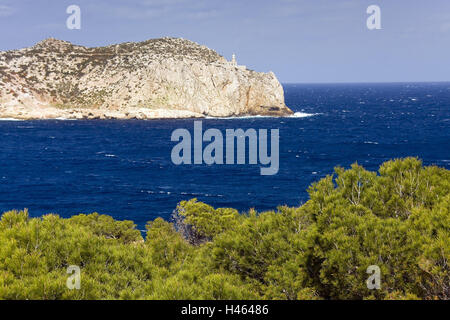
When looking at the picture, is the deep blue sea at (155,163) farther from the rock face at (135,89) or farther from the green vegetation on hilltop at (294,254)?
the green vegetation on hilltop at (294,254)

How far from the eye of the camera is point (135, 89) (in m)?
175

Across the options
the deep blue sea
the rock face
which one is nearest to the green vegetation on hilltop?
the deep blue sea

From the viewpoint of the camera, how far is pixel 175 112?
561 feet

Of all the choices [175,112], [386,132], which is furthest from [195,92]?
[386,132]

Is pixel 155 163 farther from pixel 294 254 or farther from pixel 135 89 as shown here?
pixel 135 89

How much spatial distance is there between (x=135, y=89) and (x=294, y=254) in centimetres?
16648

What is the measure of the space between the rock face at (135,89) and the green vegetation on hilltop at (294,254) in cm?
15449

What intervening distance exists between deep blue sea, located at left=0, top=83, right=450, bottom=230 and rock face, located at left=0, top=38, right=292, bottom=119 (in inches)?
480

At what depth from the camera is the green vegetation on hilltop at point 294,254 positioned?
1368 cm

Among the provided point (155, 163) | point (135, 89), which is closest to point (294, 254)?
point (155, 163)

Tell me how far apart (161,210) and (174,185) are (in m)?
15.6

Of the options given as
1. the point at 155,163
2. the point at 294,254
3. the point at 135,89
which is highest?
the point at 135,89

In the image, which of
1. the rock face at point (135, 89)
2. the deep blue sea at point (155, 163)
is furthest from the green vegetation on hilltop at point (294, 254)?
the rock face at point (135, 89)
